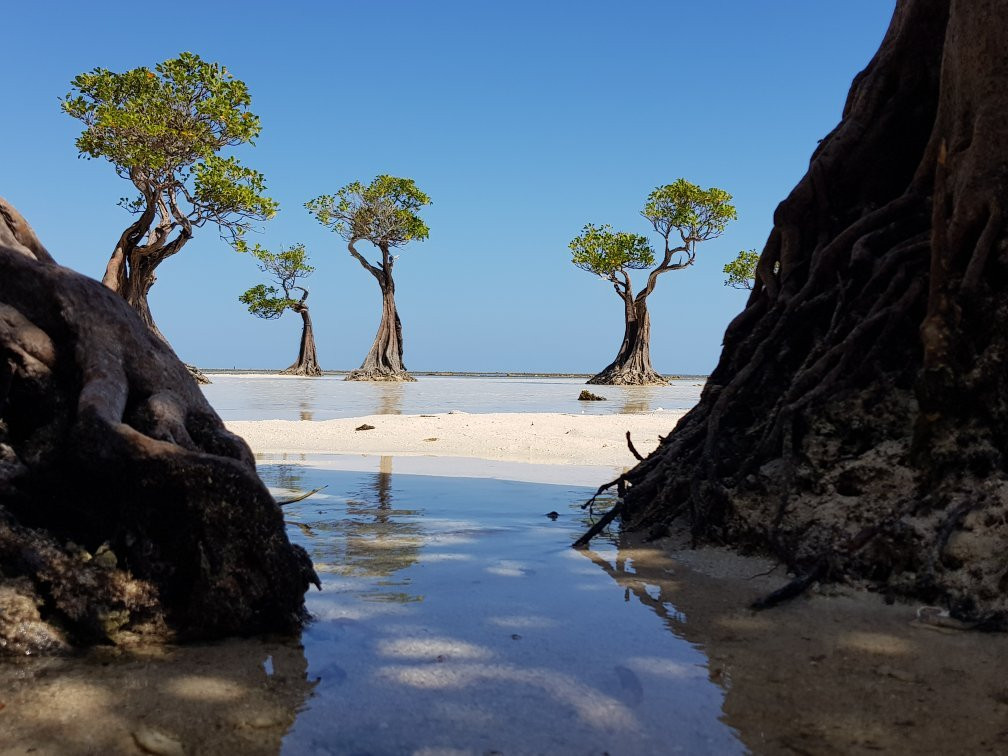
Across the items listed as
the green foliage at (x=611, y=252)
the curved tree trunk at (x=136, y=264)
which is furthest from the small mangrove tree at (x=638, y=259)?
the curved tree trunk at (x=136, y=264)

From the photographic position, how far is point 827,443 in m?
3.70

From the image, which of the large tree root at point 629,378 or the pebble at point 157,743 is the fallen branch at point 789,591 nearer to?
the pebble at point 157,743

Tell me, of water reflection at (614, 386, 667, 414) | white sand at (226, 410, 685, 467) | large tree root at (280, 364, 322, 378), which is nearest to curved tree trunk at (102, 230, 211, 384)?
water reflection at (614, 386, 667, 414)

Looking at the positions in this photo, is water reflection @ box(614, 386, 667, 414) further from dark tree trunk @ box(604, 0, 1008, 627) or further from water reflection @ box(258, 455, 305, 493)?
dark tree trunk @ box(604, 0, 1008, 627)

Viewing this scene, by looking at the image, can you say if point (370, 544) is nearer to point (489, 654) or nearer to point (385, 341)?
point (489, 654)

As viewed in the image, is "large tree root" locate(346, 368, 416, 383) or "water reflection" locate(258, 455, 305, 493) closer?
"water reflection" locate(258, 455, 305, 493)

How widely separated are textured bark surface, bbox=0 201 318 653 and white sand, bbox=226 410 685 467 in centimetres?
571

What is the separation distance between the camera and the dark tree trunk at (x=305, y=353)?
46344 millimetres

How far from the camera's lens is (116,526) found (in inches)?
99.0

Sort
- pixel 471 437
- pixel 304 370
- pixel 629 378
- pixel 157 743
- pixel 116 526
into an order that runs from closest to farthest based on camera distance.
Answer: pixel 157 743 < pixel 116 526 < pixel 471 437 < pixel 629 378 < pixel 304 370

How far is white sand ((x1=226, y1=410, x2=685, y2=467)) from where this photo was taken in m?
8.70

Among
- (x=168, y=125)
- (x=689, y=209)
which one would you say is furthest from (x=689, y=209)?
(x=168, y=125)

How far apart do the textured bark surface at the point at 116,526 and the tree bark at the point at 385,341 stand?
3567cm

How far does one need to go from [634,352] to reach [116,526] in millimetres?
36378
